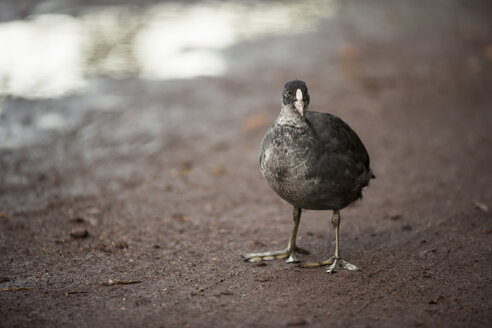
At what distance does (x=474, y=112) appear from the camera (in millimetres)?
8750

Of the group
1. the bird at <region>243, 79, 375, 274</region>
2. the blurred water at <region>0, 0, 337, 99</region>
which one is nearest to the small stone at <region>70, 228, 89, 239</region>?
the bird at <region>243, 79, 375, 274</region>

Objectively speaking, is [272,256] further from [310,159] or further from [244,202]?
[244,202]

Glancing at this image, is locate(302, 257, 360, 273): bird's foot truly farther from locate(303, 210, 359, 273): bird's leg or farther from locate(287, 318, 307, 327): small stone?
locate(287, 318, 307, 327): small stone

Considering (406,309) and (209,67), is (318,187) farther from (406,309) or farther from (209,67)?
(209,67)

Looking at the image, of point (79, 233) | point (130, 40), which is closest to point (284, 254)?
point (79, 233)

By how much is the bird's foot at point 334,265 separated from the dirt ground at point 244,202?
9 centimetres

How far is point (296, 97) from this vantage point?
4227 millimetres

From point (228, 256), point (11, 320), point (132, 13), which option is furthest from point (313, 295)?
point (132, 13)

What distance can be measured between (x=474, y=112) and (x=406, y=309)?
604 centimetres

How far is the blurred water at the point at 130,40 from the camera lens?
9.77m

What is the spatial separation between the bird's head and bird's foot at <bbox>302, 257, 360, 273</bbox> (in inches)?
51.5

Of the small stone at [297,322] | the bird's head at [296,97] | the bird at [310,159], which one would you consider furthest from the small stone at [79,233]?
the small stone at [297,322]

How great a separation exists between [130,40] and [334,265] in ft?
29.2

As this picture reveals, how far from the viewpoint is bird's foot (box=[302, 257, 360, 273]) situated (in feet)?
14.4
